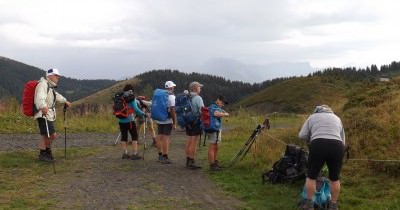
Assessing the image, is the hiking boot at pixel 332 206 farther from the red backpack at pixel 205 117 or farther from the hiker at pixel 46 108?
the hiker at pixel 46 108

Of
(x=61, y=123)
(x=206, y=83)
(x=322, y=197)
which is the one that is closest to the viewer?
(x=322, y=197)

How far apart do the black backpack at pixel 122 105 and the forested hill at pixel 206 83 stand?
318 feet

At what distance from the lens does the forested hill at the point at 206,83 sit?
119 meters

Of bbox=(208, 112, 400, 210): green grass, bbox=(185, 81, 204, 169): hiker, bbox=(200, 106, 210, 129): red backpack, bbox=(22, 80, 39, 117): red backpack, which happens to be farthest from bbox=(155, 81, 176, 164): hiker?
bbox=(22, 80, 39, 117): red backpack

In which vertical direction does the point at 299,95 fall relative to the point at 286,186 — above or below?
above

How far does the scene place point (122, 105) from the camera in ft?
41.8

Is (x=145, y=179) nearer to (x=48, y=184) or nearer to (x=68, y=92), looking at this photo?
(x=48, y=184)

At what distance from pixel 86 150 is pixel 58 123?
20.9 feet

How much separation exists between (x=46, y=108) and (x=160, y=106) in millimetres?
2907

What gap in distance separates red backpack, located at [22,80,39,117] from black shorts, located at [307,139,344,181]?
7001mm

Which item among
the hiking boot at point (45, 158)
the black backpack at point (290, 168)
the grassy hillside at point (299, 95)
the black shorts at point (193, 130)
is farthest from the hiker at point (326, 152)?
the grassy hillside at point (299, 95)

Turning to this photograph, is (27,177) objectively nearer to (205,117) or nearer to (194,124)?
(194,124)

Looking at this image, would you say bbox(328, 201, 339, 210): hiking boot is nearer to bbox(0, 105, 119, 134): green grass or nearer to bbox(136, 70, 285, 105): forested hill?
bbox(0, 105, 119, 134): green grass

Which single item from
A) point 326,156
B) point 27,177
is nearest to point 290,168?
point 326,156
